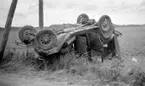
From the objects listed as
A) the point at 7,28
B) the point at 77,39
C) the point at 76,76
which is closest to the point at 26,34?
the point at 7,28

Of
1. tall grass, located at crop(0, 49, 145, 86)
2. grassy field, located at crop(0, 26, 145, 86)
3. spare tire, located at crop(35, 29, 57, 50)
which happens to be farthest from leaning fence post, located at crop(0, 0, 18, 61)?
spare tire, located at crop(35, 29, 57, 50)

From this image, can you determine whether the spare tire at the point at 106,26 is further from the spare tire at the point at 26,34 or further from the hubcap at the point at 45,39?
the spare tire at the point at 26,34

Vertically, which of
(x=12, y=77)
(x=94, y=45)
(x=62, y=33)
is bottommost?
(x=12, y=77)

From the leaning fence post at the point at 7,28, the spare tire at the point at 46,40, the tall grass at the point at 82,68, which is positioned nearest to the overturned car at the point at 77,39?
the spare tire at the point at 46,40

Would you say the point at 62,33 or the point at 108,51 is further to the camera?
the point at 108,51

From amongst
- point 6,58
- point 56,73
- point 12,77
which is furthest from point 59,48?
point 6,58

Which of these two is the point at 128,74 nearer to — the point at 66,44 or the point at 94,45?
the point at 66,44

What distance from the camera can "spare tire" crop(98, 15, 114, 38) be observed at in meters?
9.73

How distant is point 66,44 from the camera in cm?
868

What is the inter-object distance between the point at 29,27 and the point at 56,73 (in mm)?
3609

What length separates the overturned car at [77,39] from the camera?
8.23 m

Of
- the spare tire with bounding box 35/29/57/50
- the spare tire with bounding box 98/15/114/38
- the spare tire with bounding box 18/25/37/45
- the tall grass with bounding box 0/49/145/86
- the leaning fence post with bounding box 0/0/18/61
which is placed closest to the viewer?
the tall grass with bounding box 0/49/145/86

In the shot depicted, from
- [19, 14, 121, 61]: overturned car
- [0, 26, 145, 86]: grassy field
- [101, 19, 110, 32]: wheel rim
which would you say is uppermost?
[101, 19, 110, 32]: wheel rim

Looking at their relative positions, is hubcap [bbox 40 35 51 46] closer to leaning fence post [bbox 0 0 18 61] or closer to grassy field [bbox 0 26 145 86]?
grassy field [bbox 0 26 145 86]
